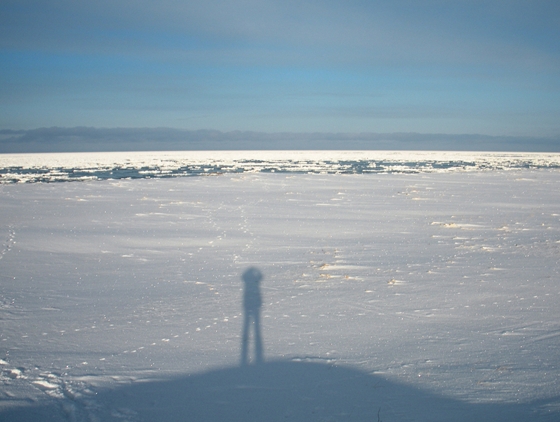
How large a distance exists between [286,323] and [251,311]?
0.57m

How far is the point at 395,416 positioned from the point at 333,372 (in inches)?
Result: 29.0

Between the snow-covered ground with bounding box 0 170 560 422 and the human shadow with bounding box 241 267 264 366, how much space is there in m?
Answer: 0.08

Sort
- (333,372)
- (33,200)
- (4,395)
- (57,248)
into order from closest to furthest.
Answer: (4,395)
(333,372)
(57,248)
(33,200)

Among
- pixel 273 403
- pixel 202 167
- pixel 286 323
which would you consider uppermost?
pixel 202 167

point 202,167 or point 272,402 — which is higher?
point 202,167

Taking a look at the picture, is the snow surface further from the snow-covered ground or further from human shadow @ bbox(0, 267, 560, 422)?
human shadow @ bbox(0, 267, 560, 422)

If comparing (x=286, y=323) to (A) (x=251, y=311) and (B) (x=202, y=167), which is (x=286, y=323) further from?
(B) (x=202, y=167)

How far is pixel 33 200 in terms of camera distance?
16812 mm

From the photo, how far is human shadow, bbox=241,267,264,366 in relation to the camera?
4281 mm

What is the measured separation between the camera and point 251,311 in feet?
17.5

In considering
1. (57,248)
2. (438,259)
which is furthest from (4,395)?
(438,259)

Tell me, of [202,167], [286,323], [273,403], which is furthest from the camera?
[202,167]

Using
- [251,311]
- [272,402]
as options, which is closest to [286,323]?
[251,311]

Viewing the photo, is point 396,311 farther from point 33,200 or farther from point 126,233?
point 33,200
